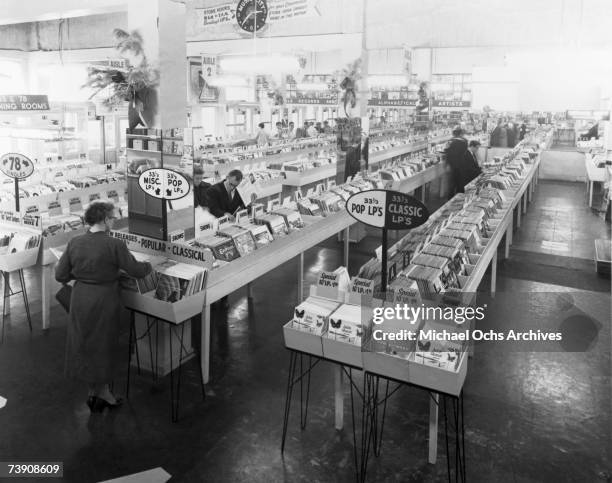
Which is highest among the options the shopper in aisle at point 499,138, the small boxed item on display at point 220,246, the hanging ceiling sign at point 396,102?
the hanging ceiling sign at point 396,102

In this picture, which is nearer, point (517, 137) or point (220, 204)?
point (220, 204)

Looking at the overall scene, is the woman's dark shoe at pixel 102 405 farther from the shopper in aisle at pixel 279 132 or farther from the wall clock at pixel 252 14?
the shopper in aisle at pixel 279 132

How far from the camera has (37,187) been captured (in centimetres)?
879

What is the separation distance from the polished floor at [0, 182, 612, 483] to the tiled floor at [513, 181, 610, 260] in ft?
11.3

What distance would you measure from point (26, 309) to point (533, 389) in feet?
17.4

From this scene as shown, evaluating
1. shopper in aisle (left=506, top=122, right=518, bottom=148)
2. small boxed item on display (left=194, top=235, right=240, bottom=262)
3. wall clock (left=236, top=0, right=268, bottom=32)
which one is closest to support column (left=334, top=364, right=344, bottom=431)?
small boxed item on display (left=194, top=235, right=240, bottom=262)

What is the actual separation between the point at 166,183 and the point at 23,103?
7503 mm

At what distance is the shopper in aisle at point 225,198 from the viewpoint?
7.61 metres

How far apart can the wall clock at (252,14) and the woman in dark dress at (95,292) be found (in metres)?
5.01

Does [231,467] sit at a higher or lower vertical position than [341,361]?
lower

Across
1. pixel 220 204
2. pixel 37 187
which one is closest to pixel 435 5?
pixel 220 204

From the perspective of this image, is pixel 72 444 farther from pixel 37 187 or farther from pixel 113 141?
pixel 113 141

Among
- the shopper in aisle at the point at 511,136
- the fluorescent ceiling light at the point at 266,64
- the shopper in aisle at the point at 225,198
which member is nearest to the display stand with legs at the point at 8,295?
the shopper in aisle at the point at 225,198

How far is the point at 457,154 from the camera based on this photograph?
1205cm
